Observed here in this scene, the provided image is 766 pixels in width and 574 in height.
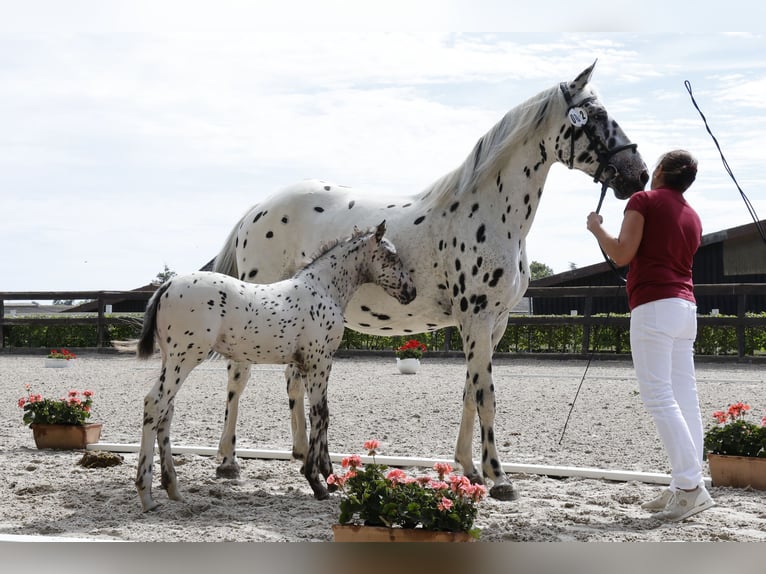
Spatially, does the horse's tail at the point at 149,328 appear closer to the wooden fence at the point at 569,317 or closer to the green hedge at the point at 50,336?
the wooden fence at the point at 569,317

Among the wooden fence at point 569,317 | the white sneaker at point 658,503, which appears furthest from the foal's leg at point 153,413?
the wooden fence at point 569,317

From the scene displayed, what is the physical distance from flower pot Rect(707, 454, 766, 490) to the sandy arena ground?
0.11 metres

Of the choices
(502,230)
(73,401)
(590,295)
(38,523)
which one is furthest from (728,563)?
(590,295)

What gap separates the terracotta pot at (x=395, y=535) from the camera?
3893 millimetres

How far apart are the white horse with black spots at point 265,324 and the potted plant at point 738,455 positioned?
2.46m

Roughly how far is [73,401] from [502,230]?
4.23 meters

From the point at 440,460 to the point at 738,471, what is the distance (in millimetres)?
2151

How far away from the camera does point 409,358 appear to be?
1512 cm

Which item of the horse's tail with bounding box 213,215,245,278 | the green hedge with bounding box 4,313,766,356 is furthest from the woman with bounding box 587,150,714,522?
the green hedge with bounding box 4,313,766,356

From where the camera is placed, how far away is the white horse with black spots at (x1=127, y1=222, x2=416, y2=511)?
4.88 metres

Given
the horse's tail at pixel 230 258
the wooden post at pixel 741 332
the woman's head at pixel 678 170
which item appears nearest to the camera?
the woman's head at pixel 678 170

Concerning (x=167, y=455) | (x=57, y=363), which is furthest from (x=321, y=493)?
(x=57, y=363)

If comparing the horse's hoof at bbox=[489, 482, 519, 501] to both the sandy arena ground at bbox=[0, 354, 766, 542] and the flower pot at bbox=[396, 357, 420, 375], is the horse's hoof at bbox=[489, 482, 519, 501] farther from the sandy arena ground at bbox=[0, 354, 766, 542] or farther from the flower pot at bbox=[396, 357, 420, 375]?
the flower pot at bbox=[396, 357, 420, 375]

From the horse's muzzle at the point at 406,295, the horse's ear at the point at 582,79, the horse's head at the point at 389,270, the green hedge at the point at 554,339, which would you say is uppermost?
the horse's ear at the point at 582,79
